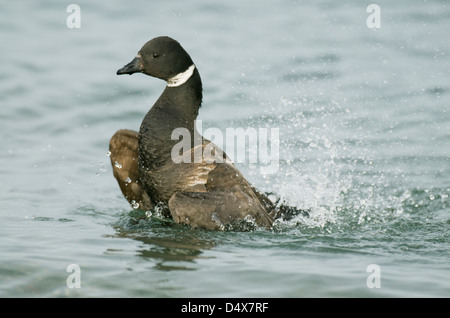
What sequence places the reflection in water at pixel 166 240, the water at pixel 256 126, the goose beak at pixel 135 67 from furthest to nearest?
the goose beak at pixel 135 67 < the reflection in water at pixel 166 240 < the water at pixel 256 126

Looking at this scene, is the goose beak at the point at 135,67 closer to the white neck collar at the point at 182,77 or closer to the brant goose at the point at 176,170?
the brant goose at the point at 176,170

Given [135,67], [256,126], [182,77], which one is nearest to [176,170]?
[182,77]

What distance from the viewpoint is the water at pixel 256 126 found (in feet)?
17.1

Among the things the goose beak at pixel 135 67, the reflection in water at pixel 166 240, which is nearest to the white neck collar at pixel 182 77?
the goose beak at pixel 135 67

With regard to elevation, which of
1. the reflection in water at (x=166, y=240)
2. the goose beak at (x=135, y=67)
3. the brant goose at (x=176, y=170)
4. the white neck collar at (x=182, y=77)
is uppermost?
the goose beak at (x=135, y=67)

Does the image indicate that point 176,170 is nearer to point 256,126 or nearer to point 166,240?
point 166,240

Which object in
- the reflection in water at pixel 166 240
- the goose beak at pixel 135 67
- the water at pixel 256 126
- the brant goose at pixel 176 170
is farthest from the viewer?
the goose beak at pixel 135 67

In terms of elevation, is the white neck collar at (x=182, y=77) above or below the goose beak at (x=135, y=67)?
below

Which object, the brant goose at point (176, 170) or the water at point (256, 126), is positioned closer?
the water at point (256, 126)

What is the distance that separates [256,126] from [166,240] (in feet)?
14.5

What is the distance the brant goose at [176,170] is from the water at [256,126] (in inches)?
7.5

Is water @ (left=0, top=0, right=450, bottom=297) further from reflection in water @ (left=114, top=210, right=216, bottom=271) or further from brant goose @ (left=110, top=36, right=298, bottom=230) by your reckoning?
brant goose @ (left=110, top=36, right=298, bottom=230)

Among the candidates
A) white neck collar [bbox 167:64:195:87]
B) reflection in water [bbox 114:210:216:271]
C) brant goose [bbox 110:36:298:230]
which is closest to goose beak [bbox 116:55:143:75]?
brant goose [bbox 110:36:298:230]

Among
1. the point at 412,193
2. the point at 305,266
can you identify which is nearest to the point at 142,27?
the point at 412,193
